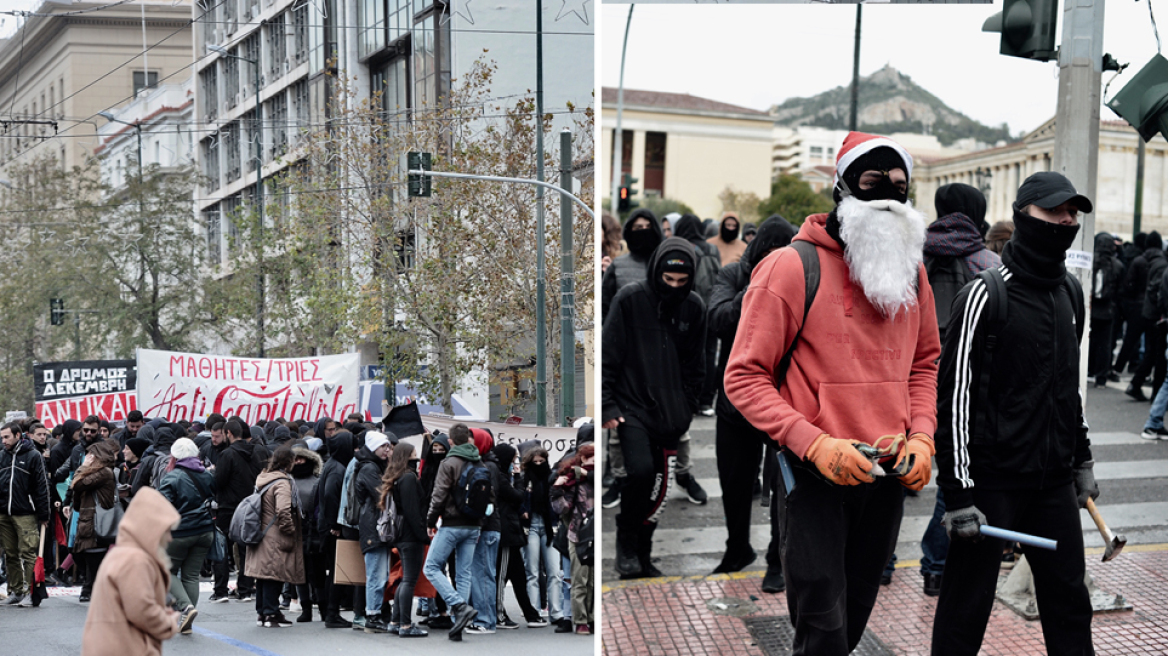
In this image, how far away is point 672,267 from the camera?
490 centimetres

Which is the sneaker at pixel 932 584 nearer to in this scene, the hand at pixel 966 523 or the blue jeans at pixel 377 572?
the hand at pixel 966 523

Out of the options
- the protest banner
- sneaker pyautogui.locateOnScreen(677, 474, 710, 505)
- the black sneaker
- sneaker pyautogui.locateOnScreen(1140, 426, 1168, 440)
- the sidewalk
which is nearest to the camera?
the sidewalk

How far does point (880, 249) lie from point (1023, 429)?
936mm

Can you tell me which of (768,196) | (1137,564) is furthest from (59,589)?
(768,196)

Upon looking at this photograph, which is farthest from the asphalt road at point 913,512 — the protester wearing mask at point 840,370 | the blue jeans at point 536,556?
the protester wearing mask at point 840,370

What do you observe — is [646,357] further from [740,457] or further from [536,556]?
[536,556]

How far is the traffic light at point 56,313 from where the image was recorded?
6.67 metres

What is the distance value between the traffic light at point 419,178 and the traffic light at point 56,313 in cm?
312

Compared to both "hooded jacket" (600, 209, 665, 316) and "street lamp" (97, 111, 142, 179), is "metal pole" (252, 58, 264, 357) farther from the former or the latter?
"hooded jacket" (600, 209, 665, 316)

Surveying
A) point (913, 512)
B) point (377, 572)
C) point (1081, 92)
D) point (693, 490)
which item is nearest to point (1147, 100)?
point (1081, 92)

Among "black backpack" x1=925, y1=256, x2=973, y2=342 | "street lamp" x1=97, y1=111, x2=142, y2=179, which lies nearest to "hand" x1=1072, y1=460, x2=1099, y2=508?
"black backpack" x1=925, y1=256, x2=973, y2=342

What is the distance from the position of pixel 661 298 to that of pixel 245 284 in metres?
3.18

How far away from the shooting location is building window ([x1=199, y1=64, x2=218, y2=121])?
18.2 ft

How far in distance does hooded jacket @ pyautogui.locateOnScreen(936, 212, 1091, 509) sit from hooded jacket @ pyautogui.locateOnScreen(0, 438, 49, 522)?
735 centimetres
